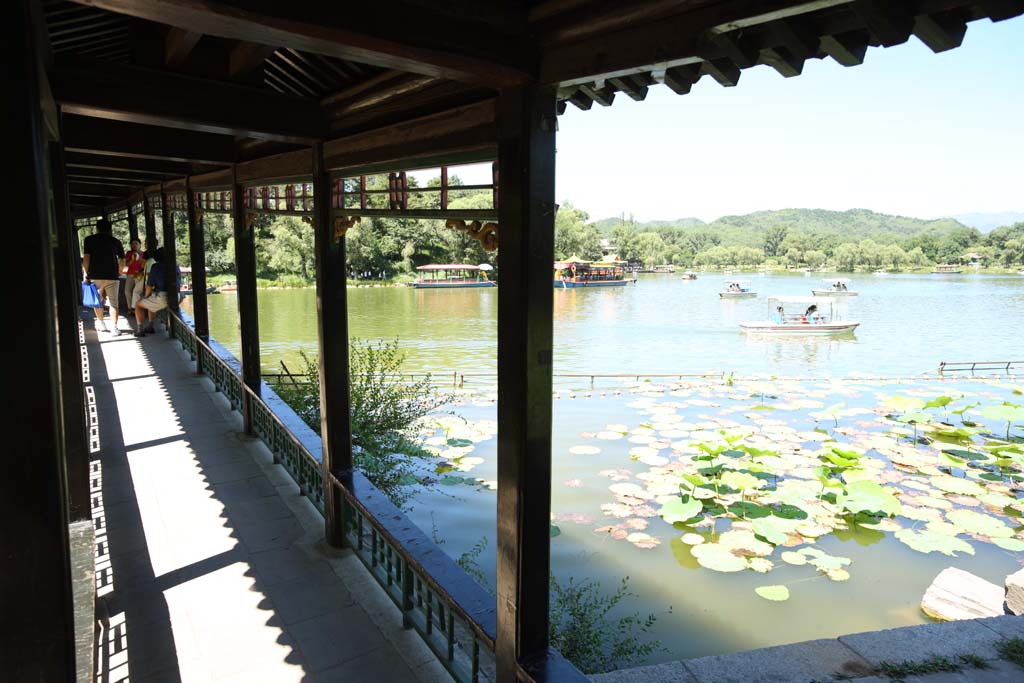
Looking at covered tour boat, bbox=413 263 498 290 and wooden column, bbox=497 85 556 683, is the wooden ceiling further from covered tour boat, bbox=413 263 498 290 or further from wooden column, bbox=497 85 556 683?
covered tour boat, bbox=413 263 498 290

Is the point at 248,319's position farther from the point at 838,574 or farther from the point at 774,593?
the point at 838,574

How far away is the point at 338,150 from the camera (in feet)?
11.6

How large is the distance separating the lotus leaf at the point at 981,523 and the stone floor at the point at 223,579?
751cm

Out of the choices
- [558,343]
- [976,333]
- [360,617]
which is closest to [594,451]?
[360,617]

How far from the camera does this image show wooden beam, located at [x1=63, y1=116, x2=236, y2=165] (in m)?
4.35

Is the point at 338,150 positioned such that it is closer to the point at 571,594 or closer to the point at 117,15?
the point at 117,15

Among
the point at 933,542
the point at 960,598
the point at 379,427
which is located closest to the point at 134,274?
the point at 379,427

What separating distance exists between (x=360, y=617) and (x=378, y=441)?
4.49m

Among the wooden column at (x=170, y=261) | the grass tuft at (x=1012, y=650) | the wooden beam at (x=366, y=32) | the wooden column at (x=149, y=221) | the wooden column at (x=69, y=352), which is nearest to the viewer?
the wooden beam at (x=366, y=32)

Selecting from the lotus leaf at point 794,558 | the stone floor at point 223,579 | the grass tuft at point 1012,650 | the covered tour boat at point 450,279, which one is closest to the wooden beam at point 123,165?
the stone floor at point 223,579

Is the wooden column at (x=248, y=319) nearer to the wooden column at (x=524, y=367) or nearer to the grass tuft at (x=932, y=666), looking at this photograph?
the wooden column at (x=524, y=367)

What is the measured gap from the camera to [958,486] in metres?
8.73

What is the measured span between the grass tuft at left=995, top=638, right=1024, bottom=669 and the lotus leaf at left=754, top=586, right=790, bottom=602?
2397 millimetres

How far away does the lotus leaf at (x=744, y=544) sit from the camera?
6895 millimetres
